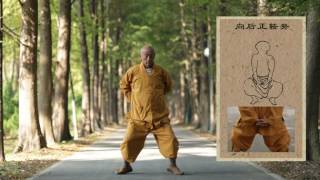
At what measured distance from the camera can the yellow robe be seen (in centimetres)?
1207

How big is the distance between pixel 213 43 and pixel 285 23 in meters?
23.9

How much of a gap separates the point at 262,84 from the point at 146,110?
7.92 ft

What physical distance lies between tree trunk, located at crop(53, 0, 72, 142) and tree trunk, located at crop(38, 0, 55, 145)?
266 cm

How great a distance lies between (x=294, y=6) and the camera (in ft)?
41.5

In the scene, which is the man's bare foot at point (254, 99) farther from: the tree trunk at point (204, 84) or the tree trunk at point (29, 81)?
the tree trunk at point (204, 84)

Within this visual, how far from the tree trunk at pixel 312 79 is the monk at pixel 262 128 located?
347cm

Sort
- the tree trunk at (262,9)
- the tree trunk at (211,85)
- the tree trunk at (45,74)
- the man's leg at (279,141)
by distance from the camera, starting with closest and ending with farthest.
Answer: the man's leg at (279,141), the tree trunk at (262,9), the tree trunk at (45,74), the tree trunk at (211,85)

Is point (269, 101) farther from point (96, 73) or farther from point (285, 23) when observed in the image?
point (96, 73)

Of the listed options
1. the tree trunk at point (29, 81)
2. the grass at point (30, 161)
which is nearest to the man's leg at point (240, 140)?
the grass at point (30, 161)

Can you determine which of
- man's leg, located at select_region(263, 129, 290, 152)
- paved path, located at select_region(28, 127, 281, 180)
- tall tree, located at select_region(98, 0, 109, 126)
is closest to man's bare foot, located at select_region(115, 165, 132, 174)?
paved path, located at select_region(28, 127, 281, 180)

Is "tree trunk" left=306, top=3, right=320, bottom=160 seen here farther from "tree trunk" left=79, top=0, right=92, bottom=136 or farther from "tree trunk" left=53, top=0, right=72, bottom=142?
"tree trunk" left=79, top=0, right=92, bottom=136

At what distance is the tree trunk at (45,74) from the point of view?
2136 cm

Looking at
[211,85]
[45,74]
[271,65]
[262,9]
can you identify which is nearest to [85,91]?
[211,85]

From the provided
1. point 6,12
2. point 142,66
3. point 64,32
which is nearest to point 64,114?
point 64,32
